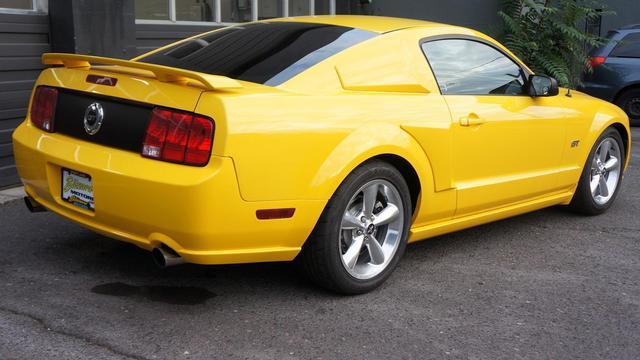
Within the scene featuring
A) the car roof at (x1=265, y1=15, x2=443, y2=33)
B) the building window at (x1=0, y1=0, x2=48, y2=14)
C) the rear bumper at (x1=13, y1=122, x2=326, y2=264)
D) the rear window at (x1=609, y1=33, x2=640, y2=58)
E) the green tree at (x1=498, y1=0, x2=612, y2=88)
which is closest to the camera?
the rear bumper at (x1=13, y1=122, x2=326, y2=264)

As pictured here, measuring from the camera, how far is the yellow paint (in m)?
3.62

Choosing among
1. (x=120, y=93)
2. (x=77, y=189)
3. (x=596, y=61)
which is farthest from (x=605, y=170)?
(x=596, y=61)

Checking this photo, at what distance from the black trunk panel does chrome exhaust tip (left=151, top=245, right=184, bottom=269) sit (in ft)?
1.61

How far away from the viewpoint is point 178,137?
3658 millimetres

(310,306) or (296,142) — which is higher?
(296,142)

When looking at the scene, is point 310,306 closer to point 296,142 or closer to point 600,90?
point 296,142

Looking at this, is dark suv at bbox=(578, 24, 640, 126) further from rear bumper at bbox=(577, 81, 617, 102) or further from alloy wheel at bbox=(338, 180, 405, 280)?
Answer: alloy wheel at bbox=(338, 180, 405, 280)

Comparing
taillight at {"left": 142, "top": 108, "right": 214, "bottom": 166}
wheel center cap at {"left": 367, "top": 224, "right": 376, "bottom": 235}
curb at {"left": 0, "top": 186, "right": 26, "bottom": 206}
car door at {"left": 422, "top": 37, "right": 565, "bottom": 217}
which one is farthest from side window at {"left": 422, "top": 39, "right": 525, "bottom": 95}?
curb at {"left": 0, "top": 186, "right": 26, "bottom": 206}

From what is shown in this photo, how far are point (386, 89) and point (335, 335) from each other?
1438 mm

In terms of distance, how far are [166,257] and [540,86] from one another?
2926 millimetres

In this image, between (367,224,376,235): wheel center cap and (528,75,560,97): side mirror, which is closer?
(367,224,376,235): wheel center cap

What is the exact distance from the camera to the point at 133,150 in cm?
381

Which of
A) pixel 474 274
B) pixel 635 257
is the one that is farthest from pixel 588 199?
pixel 474 274

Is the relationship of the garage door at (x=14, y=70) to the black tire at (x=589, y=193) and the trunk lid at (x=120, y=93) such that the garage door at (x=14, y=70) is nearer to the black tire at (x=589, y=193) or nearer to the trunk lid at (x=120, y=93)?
the trunk lid at (x=120, y=93)
